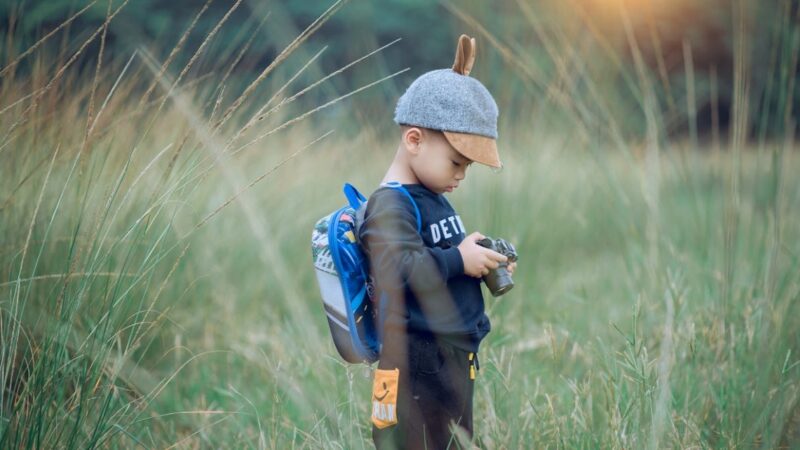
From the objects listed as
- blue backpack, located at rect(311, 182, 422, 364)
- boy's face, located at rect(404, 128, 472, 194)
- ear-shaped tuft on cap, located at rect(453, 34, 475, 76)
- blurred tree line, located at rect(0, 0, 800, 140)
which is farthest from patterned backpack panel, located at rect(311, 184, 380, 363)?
blurred tree line, located at rect(0, 0, 800, 140)

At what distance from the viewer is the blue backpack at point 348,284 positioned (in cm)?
Result: 183

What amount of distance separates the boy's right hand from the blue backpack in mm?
108

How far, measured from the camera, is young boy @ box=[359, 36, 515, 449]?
1779 mm

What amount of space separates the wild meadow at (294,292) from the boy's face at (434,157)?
0.20 metres

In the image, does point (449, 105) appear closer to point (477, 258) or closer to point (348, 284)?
point (477, 258)

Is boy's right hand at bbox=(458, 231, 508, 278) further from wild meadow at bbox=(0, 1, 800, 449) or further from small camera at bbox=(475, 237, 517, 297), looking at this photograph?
wild meadow at bbox=(0, 1, 800, 449)

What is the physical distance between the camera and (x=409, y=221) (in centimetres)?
179

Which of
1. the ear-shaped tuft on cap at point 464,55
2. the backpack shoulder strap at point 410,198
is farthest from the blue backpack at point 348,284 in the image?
the ear-shaped tuft on cap at point 464,55

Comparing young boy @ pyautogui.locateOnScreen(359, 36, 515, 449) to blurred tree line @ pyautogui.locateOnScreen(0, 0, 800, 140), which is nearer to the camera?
young boy @ pyautogui.locateOnScreen(359, 36, 515, 449)

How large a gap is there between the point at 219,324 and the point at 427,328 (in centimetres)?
183

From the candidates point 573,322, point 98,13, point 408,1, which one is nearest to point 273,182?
point 573,322

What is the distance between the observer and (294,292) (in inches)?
124

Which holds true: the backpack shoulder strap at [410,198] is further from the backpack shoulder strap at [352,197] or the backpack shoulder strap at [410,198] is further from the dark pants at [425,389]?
the dark pants at [425,389]

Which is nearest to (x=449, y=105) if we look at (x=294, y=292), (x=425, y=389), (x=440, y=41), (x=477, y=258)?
(x=477, y=258)
